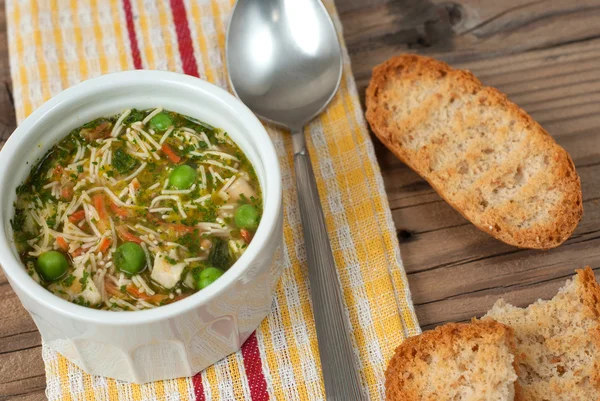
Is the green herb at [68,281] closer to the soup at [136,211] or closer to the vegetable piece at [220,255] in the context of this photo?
the soup at [136,211]

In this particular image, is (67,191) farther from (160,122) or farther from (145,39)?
(145,39)

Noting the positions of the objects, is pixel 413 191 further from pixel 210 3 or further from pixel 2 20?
pixel 2 20

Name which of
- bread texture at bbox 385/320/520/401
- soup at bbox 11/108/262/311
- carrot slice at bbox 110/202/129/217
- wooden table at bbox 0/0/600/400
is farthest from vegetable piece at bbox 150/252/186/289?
bread texture at bbox 385/320/520/401

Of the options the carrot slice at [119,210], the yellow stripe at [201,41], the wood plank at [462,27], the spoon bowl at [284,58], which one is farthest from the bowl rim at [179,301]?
the wood plank at [462,27]

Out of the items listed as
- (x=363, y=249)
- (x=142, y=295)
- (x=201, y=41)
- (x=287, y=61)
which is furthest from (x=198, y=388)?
(x=201, y=41)

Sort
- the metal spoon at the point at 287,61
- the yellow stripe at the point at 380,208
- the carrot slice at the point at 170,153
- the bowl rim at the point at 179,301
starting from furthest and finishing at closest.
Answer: the metal spoon at the point at 287,61
the yellow stripe at the point at 380,208
the carrot slice at the point at 170,153
the bowl rim at the point at 179,301
